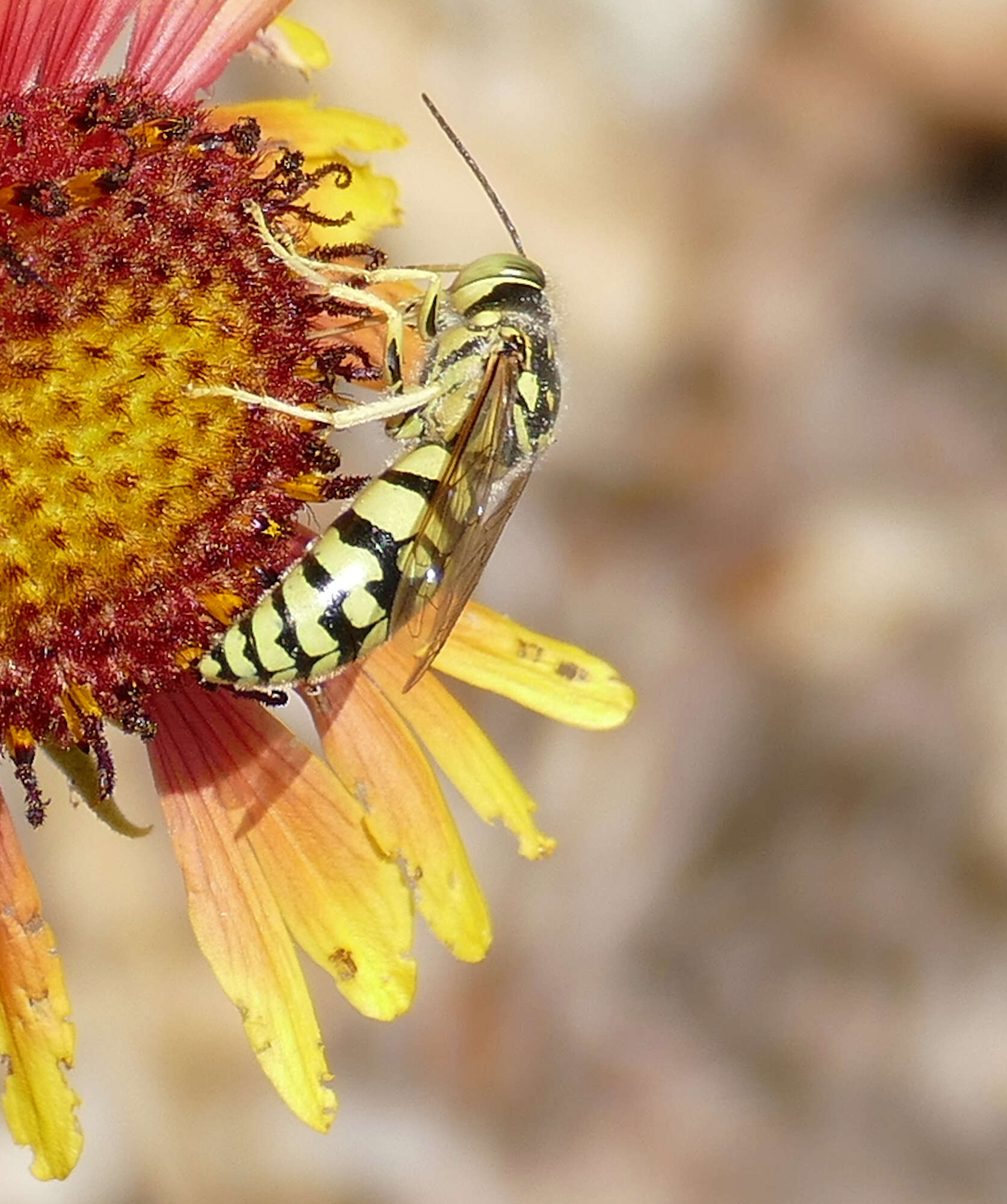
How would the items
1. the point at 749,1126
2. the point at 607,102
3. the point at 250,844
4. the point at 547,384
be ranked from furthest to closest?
the point at 607,102 → the point at 749,1126 → the point at 250,844 → the point at 547,384

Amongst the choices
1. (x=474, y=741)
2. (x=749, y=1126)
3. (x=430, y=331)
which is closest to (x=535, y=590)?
(x=749, y=1126)

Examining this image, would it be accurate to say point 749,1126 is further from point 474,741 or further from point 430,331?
point 430,331

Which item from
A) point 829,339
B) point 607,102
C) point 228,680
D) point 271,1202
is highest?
point 228,680

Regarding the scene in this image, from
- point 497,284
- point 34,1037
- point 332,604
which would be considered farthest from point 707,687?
point 332,604

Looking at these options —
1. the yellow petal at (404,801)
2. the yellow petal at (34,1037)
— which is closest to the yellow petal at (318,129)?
the yellow petal at (404,801)

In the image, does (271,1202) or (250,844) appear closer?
(250,844)

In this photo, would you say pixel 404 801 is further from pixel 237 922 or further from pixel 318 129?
pixel 318 129

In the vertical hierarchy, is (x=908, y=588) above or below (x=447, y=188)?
below
